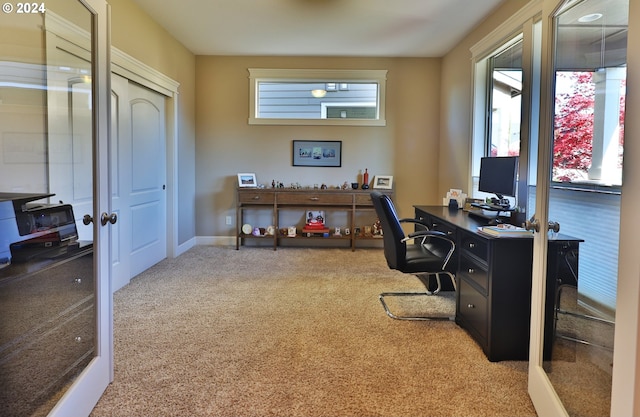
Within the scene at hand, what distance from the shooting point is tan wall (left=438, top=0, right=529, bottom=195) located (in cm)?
417

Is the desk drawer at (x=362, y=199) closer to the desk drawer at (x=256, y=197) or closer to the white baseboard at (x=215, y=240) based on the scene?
the desk drawer at (x=256, y=197)

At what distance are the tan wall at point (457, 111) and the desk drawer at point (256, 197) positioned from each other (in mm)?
2254

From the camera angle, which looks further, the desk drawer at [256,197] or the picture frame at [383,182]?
the picture frame at [383,182]

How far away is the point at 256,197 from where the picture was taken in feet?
16.6

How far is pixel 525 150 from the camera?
303 centimetres

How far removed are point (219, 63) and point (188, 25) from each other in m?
1.10

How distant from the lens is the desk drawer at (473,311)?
2.28m

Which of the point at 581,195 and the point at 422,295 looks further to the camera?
the point at 422,295

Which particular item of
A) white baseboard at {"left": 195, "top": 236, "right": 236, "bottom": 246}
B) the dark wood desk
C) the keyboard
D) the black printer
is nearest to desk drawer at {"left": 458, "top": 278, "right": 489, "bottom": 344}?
the dark wood desk

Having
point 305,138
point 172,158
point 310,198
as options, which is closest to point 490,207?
point 310,198

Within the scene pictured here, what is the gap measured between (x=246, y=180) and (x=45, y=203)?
348 centimetres

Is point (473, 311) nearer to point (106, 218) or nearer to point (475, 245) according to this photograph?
point (475, 245)

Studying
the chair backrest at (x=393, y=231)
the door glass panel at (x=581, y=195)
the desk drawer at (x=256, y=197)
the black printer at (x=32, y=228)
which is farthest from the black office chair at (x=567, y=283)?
the desk drawer at (x=256, y=197)

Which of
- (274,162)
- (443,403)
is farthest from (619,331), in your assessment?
(274,162)
